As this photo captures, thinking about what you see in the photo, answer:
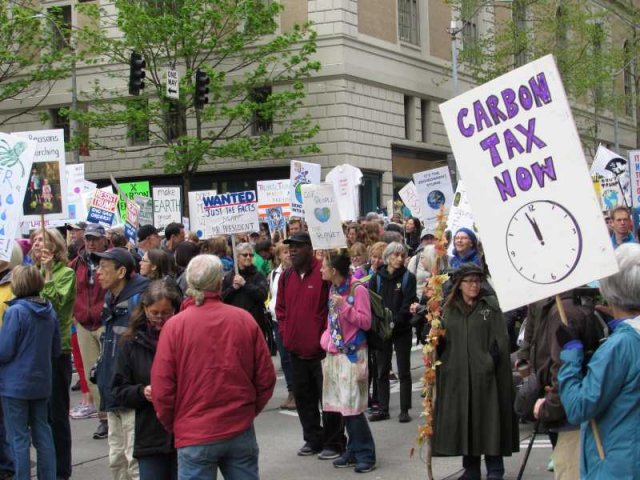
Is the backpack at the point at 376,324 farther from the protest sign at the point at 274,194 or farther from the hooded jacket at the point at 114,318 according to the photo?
the protest sign at the point at 274,194

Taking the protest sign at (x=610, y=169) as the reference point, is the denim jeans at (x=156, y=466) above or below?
below

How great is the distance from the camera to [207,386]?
5582 mm

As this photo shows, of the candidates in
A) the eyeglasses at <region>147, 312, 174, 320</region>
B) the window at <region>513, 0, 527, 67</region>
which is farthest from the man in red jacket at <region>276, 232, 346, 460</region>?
the window at <region>513, 0, 527, 67</region>

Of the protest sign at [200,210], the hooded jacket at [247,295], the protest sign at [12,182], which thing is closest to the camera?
the protest sign at [12,182]

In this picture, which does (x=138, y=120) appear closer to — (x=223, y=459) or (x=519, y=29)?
(x=519, y=29)

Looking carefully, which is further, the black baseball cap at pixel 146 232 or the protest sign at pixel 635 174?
the protest sign at pixel 635 174

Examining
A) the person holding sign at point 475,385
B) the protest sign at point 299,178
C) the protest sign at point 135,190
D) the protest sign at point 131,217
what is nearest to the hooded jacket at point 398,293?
the person holding sign at point 475,385

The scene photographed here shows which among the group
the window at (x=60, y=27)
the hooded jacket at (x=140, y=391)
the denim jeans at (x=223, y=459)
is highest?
the window at (x=60, y=27)

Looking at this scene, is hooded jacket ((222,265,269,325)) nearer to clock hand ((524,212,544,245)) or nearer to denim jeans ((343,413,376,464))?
denim jeans ((343,413,376,464))

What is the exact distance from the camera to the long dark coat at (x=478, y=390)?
7.69 meters

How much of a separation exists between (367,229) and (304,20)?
830 inches

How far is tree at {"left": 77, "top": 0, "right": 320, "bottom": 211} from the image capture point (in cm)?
3100

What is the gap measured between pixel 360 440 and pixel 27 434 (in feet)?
8.82

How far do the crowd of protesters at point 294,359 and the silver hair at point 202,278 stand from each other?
14 mm
